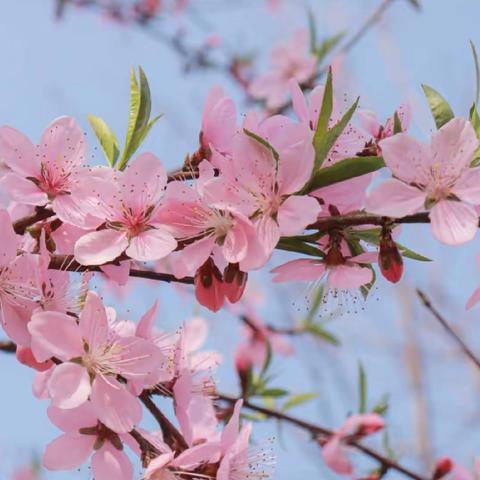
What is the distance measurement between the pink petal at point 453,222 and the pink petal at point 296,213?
0.50 ft

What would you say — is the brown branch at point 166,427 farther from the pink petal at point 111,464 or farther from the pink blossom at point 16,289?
the pink blossom at point 16,289

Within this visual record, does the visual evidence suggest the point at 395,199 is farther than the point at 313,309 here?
No

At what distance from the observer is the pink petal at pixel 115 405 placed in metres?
1.10

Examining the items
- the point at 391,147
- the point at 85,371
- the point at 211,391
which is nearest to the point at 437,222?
the point at 391,147

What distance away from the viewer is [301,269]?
115 cm

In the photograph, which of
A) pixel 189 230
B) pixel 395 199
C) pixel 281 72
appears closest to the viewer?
pixel 395 199

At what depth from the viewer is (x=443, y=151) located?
3.56ft

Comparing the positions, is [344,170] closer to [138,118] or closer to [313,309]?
[138,118]

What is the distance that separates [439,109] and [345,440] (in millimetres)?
1068

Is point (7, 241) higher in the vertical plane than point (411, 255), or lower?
lower

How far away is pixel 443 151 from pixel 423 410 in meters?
6.05

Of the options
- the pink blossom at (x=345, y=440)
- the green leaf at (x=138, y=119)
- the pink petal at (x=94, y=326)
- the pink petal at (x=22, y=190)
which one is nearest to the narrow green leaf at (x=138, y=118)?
the green leaf at (x=138, y=119)

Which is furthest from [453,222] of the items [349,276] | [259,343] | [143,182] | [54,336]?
[259,343]

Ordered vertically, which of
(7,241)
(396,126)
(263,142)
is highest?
(396,126)
